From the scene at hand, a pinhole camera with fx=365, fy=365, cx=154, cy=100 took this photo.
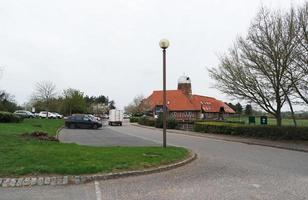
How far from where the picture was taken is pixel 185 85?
93188 millimetres

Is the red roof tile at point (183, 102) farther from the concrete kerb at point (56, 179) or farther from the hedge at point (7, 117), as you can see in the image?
the concrete kerb at point (56, 179)

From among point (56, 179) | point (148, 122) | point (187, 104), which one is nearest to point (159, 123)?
point (148, 122)

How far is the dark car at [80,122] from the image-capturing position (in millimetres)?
44094

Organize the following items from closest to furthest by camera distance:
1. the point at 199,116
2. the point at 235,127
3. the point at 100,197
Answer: the point at 100,197
the point at 235,127
the point at 199,116

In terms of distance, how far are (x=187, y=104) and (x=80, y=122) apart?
152 ft

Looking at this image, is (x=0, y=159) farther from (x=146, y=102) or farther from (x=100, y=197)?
(x=146, y=102)

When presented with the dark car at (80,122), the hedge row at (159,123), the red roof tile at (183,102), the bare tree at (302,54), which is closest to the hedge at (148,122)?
the hedge row at (159,123)

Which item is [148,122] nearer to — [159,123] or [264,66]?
[159,123]

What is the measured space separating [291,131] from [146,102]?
67.7 meters

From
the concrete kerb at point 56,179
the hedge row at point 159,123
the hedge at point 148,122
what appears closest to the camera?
the concrete kerb at point 56,179

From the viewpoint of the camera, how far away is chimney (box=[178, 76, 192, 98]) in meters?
91.7

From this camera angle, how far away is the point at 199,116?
85875 mm

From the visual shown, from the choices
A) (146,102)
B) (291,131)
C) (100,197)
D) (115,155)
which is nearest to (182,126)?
(291,131)

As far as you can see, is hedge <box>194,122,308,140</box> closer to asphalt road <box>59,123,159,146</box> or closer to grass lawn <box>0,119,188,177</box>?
asphalt road <box>59,123,159,146</box>
